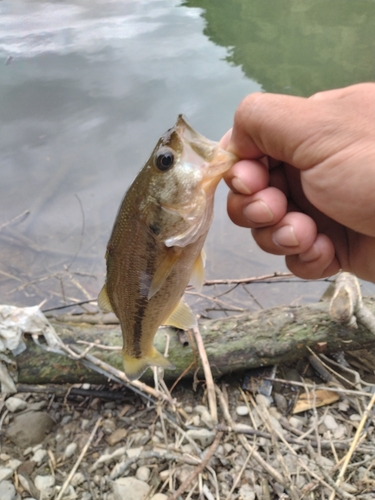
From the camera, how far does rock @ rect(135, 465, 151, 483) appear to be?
2832mm

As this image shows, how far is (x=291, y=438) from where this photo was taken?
2.93 metres

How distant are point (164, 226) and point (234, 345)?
1.86 m

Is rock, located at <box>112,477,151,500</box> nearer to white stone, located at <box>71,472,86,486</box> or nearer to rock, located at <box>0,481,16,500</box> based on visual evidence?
white stone, located at <box>71,472,86,486</box>

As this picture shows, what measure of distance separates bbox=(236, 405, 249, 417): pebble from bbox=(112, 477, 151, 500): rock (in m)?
0.86

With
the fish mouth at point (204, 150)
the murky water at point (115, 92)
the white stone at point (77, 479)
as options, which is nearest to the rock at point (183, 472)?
the white stone at point (77, 479)

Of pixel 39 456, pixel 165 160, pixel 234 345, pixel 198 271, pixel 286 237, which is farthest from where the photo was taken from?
pixel 234 345

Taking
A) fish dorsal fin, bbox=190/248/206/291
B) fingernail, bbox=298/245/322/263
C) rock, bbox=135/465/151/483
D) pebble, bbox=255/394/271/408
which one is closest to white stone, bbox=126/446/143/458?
rock, bbox=135/465/151/483

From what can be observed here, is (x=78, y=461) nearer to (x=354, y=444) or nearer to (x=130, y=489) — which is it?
(x=130, y=489)

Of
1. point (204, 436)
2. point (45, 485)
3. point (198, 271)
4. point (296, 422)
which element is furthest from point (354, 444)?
point (45, 485)

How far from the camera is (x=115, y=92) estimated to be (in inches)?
334

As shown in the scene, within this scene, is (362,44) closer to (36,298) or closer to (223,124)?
(223,124)

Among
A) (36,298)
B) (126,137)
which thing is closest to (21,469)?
(36,298)

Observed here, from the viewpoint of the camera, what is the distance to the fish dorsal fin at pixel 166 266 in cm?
180

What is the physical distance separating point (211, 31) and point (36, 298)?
373 inches
